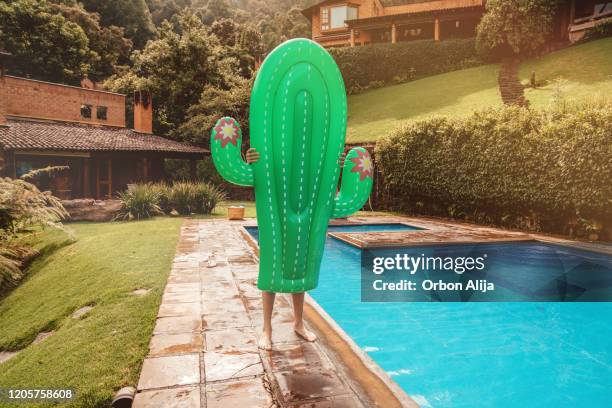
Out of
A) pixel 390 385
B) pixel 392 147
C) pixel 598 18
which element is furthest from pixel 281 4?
pixel 390 385

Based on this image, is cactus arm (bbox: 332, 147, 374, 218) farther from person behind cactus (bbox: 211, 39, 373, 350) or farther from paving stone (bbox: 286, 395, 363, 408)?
paving stone (bbox: 286, 395, 363, 408)

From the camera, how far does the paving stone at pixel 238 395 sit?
111 inches

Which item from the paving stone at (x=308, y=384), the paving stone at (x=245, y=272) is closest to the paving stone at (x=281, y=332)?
the paving stone at (x=308, y=384)

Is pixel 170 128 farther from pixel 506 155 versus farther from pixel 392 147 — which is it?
pixel 506 155

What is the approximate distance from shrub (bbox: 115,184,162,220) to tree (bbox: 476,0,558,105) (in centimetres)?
2056

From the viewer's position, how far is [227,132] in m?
3.70

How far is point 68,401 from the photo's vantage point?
310cm

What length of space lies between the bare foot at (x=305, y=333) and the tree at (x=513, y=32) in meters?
25.2

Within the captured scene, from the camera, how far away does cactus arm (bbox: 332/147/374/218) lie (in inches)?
158

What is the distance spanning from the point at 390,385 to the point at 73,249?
340 inches

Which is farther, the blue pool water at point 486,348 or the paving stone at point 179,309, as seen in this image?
the paving stone at point 179,309

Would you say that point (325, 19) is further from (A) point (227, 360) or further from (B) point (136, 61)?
(A) point (227, 360)

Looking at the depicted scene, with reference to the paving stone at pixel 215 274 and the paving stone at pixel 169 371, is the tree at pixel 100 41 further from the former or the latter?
the paving stone at pixel 169 371

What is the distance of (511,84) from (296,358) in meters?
28.1
